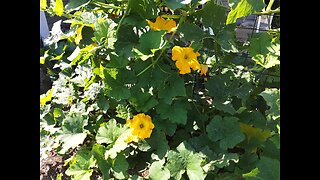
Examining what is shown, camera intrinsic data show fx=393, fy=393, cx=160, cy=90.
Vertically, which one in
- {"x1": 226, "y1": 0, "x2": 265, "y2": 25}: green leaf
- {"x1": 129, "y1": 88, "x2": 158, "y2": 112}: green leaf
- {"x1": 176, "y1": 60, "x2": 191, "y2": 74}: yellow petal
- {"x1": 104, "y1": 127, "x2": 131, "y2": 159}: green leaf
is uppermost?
{"x1": 226, "y1": 0, "x2": 265, "y2": 25}: green leaf

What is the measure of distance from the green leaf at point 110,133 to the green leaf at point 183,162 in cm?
28

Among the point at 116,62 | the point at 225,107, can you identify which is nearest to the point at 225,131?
the point at 225,107

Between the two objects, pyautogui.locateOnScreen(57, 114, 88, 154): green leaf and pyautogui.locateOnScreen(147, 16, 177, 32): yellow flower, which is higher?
pyautogui.locateOnScreen(147, 16, 177, 32): yellow flower

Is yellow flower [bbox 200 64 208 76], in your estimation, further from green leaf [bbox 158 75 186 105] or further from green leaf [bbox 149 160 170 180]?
green leaf [bbox 149 160 170 180]

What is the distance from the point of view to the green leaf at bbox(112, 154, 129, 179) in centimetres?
174

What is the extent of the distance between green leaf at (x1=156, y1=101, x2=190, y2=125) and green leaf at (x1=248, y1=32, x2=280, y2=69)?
0.37 meters

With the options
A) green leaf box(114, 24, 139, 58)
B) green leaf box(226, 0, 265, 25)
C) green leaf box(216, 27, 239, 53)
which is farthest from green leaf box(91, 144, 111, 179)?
green leaf box(226, 0, 265, 25)

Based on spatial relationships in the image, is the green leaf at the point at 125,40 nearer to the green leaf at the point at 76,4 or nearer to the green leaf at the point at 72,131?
the green leaf at the point at 76,4

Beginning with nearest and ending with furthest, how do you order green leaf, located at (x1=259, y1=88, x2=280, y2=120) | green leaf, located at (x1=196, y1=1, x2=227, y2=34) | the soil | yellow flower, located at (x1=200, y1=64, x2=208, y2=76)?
green leaf, located at (x1=259, y1=88, x2=280, y2=120) → green leaf, located at (x1=196, y1=1, x2=227, y2=34) → yellow flower, located at (x1=200, y1=64, x2=208, y2=76) → the soil

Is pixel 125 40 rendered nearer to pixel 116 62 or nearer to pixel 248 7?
pixel 116 62

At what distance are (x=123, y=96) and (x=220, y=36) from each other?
481mm

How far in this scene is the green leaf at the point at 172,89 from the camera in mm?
1671
